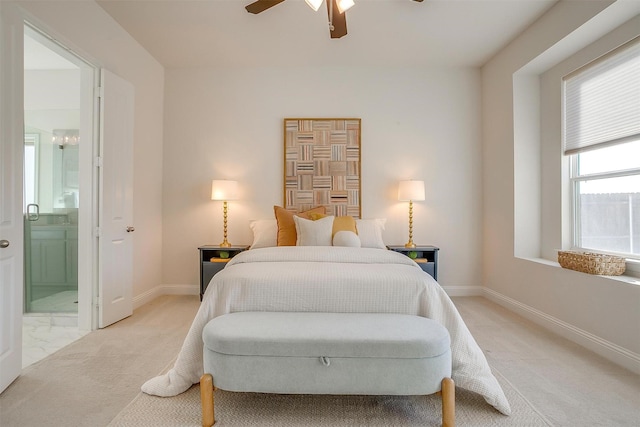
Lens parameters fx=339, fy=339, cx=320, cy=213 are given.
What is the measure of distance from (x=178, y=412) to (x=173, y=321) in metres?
1.56

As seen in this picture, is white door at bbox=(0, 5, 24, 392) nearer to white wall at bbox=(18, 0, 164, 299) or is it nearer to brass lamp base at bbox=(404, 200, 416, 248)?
white wall at bbox=(18, 0, 164, 299)

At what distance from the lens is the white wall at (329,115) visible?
4141mm

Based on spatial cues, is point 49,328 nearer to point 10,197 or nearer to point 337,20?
point 10,197

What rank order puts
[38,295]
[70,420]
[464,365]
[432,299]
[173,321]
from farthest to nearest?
[38,295] < [173,321] < [432,299] < [464,365] < [70,420]

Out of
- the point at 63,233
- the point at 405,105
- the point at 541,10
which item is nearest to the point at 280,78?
the point at 405,105

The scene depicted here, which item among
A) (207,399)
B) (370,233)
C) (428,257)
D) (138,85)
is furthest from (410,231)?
(138,85)

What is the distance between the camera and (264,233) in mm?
3719

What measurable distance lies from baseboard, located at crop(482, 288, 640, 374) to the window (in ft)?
2.26

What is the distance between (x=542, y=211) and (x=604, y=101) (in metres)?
1.13

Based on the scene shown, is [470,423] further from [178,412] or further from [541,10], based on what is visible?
[541,10]

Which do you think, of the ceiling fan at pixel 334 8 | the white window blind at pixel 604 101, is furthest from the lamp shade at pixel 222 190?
the white window blind at pixel 604 101

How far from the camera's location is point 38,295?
399cm

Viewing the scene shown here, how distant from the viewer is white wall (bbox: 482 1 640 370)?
2.36 metres

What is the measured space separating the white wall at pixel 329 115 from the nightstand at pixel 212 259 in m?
0.31
